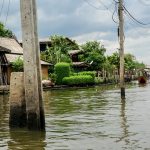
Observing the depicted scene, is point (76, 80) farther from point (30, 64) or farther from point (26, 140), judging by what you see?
point (26, 140)

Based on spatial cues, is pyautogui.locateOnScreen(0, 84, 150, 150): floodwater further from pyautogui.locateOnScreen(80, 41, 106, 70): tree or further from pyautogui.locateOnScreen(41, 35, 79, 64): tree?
pyautogui.locateOnScreen(80, 41, 106, 70): tree

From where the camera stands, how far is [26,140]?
11.4 meters

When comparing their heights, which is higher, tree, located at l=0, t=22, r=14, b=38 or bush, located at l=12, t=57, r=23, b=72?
tree, located at l=0, t=22, r=14, b=38

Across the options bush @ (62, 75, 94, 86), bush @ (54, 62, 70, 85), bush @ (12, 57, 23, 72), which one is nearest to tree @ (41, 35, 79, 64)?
bush @ (54, 62, 70, 85)

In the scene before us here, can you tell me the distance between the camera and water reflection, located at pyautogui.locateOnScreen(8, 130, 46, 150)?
34.7 feet

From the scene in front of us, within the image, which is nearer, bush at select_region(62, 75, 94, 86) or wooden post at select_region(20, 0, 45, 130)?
wooden post at select_region(20, 0, 45, 130)

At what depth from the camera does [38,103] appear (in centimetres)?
1166

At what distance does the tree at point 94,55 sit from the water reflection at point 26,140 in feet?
205

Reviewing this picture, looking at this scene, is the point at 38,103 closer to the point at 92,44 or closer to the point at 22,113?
the point at 22,113

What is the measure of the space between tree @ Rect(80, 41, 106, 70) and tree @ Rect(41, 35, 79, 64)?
2822mm

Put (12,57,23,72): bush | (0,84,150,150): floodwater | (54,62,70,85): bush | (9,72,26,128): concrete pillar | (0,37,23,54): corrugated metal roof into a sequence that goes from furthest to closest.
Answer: (0,37,23,54): corrugated metal roof < (54,62,70,85): bush < (12,57,23,72): bush < (9,72,26,128): concrete pillar < (0,84,150,150): floodwater

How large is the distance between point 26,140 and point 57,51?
55.9 m

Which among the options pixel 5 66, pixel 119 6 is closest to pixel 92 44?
pixel 5 66

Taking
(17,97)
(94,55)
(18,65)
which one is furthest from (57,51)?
(17,97)
